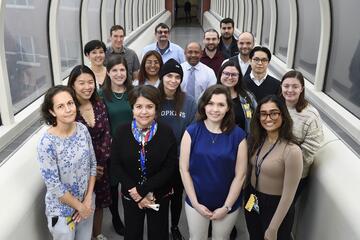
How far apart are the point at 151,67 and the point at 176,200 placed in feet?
5.03

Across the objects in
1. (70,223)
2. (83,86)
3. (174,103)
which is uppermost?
(83,86)

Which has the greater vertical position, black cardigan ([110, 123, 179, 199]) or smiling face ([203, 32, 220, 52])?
smiling face ([203, 32, 220, 52])

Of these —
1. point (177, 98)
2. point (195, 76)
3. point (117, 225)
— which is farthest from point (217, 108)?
point (117, 225)

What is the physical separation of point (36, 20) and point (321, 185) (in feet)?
15.6

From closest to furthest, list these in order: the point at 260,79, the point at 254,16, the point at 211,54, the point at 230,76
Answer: the point at 230,76 < the point at 260,79 < the point at 211,54 < the point at 254,16

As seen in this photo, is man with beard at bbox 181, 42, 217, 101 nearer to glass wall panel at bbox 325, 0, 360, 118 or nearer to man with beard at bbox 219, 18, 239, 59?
man with beard at bbox 219, 18, 239, 59

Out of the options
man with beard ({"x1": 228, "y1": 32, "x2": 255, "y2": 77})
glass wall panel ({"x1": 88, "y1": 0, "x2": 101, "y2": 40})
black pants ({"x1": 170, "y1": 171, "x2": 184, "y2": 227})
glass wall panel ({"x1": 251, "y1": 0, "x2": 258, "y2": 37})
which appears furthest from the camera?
glass wall panel ({"x1": 251, "y1": 0, "x2": 258, "y2": 37})

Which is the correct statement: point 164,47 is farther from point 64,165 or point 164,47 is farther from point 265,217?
point 265,217


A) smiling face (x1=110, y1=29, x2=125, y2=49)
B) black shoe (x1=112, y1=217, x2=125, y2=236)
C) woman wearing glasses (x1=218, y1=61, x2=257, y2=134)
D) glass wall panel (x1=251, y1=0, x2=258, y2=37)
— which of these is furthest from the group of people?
glass wall panel (x1=251, y1=0, x2=258, y2=37)

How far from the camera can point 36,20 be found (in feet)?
18.5

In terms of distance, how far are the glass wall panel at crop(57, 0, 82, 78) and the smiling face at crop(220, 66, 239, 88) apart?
389 cm

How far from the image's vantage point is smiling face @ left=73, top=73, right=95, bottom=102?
132 inches

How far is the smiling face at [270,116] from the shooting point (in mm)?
2920

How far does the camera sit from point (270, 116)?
2938 mm
